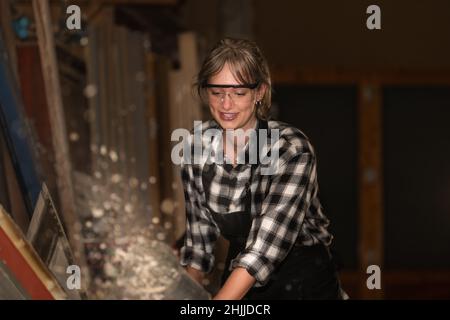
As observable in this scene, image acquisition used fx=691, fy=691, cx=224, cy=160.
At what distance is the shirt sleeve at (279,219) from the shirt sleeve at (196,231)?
0.21m

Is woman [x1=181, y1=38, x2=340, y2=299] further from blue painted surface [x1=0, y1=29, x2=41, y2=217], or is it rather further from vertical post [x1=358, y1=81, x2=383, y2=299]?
vertical post [x1=358, y1=81, x2=383, y2=299]

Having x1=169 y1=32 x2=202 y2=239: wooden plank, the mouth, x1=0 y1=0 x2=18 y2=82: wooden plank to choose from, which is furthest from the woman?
x1=169 y1=32 x2=202 y2=239: wooden plank

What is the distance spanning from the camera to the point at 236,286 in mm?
1415

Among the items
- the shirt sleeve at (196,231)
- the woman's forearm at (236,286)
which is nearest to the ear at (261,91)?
the shirt sleeve at (196,231)

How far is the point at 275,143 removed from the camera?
158 centimetres

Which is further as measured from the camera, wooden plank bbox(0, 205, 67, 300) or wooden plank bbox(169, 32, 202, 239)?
wooden plank bbox(169, 32, 202, 239)

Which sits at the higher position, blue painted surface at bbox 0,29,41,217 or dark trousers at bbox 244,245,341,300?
blue painted surface at bbox 0,29,41,217

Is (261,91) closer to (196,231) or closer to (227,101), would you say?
(227,101)

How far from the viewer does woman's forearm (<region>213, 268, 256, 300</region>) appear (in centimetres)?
139

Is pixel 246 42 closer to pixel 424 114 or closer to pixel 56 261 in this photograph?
pixel 56 261

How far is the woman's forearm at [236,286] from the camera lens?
54.7 inches
